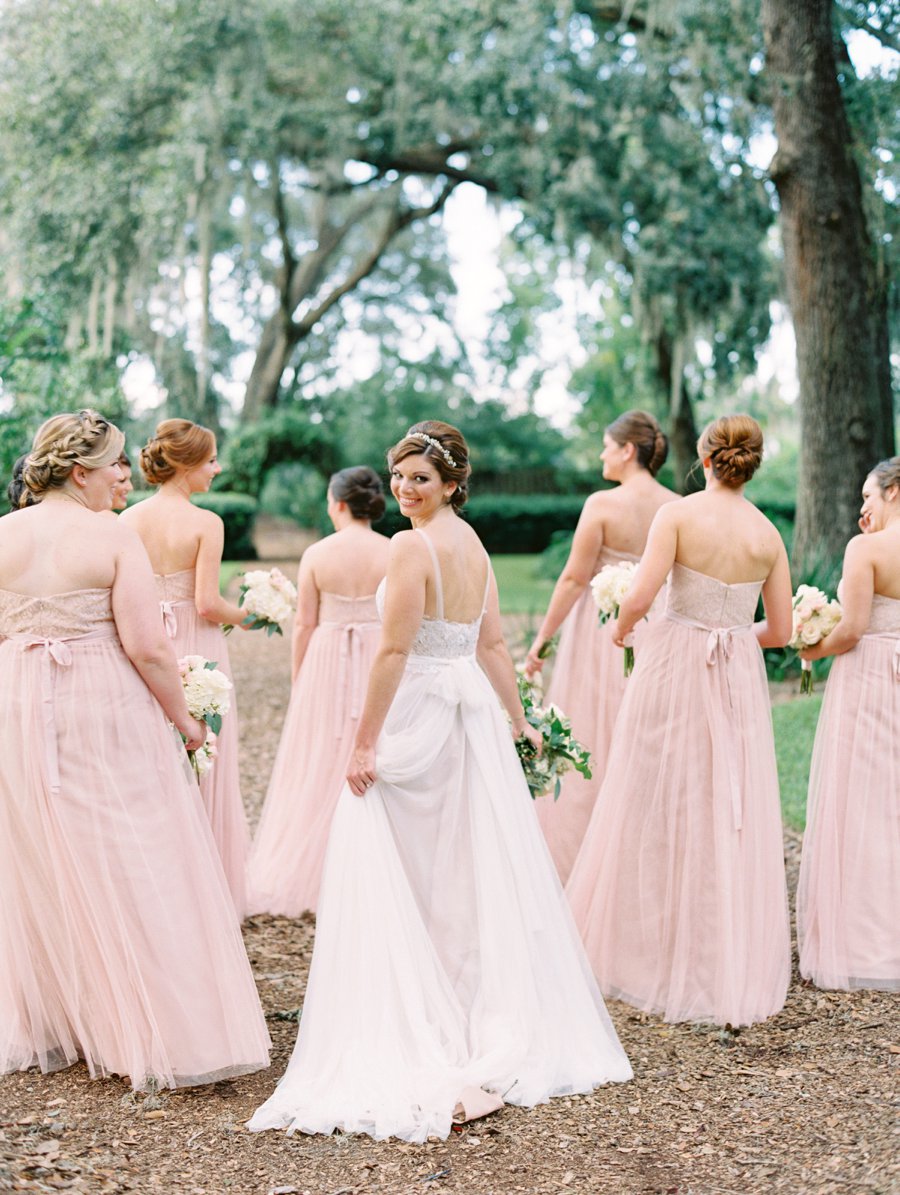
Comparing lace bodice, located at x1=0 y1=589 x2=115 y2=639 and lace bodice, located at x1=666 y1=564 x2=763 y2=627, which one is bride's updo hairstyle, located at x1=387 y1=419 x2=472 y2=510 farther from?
lace bodice, located at x1=666 y1=564 x2=763 y2=627

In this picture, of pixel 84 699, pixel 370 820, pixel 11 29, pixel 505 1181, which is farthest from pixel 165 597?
pixel 11 29

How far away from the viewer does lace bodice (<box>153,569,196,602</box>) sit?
200 inches

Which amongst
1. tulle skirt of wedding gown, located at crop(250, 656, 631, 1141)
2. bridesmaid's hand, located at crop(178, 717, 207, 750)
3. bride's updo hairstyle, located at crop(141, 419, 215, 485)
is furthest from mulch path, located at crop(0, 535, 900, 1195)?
bride's updo hairstyle, located at crop(141, 419, 215, 485)

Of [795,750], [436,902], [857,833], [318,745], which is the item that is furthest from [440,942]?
[795,750]

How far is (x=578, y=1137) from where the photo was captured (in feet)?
11.6

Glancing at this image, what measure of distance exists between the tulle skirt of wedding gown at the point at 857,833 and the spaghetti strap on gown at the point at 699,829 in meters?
0.40

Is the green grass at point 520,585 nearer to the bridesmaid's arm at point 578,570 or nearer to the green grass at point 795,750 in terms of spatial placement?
the green grass at point 795,750

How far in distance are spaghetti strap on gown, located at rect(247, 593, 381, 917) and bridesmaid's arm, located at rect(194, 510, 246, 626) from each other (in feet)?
2.99

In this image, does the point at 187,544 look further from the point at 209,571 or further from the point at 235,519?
the point at 235,519

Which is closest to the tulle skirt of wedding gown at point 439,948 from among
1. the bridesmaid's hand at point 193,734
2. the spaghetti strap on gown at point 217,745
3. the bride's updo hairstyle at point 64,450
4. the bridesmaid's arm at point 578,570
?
the bridesmaid's hand at point 193,734

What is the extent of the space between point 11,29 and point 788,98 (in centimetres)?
1087

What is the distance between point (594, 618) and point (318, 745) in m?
1.48

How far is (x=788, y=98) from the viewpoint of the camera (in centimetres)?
967

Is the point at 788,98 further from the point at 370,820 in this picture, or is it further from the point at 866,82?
the point at 370,820
